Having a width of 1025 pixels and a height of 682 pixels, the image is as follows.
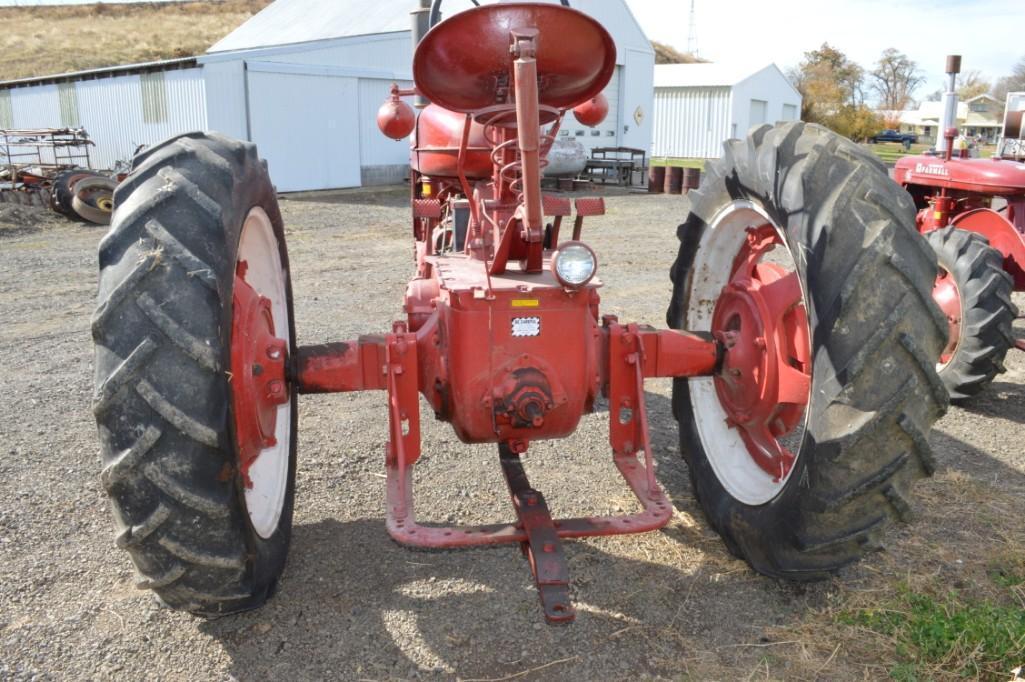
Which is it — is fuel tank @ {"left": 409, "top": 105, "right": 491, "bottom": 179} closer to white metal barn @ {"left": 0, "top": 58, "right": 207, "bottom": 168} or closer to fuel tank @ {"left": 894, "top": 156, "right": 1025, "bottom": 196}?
fuel tank @ {"left": 894, "top": 156, "right": 1025, "bottom": 196}

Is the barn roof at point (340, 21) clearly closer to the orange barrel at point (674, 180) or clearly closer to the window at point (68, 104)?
the orange barrel at point (674, 180)

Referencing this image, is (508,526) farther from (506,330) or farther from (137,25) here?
(137,25)

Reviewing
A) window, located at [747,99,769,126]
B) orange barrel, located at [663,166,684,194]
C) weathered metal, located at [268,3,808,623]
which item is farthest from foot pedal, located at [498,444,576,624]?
window, located at [747,99,769,126]

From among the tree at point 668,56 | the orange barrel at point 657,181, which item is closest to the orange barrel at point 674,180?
the orange barrel at point 657,181

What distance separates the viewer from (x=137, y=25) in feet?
176

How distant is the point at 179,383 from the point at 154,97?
19990mm

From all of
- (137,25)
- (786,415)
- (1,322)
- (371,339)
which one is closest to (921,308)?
(786,415)

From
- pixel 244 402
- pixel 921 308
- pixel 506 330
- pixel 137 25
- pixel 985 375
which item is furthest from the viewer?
pixel 137 25

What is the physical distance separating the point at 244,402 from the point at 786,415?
2.06 m

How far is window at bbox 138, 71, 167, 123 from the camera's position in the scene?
19.5m

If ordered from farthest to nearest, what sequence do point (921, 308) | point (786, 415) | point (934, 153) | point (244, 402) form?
point (934, 153), point (786, 415), point (244, 402), point (921, 308)

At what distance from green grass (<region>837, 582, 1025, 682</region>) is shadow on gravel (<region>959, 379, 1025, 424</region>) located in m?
2.48

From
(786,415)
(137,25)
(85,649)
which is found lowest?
(85,649)

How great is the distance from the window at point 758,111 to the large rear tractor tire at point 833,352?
36257 millimetres
